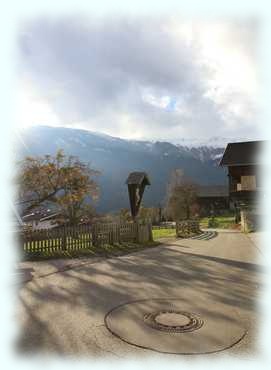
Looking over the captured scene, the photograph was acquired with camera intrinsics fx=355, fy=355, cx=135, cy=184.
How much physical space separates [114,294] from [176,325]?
7.51 ft

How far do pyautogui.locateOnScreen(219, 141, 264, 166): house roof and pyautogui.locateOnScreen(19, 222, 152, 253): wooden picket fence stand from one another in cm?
2067

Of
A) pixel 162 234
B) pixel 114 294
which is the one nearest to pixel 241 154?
pixel 162 234

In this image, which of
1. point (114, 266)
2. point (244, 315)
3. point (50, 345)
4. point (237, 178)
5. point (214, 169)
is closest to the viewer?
point (50, 345)

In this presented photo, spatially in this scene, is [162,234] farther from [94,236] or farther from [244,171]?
[244,171]

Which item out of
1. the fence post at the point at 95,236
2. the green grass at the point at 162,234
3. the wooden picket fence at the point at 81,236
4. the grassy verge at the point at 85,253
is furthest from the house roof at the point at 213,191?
the grassy verge at the point at 85,253

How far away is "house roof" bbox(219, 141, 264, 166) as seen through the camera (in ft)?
122

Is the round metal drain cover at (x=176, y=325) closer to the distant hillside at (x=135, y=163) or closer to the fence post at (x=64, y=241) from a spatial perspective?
the fence post at (x=64, y=241)

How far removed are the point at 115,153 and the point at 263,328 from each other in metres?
148

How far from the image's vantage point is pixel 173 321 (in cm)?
586

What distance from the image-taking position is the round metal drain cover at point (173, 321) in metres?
5.54

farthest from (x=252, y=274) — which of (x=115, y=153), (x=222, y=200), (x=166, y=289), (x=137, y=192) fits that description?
(x=115, y=153)

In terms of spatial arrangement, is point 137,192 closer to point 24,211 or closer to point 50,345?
point 24,211

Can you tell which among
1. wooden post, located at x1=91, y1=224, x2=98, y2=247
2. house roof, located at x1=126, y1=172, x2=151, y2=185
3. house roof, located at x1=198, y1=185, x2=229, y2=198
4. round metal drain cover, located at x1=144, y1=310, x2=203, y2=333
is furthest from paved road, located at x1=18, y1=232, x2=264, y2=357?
house roof, located at x1=198, y1=185, x2=229, y2=198

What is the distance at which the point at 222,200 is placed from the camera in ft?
295
